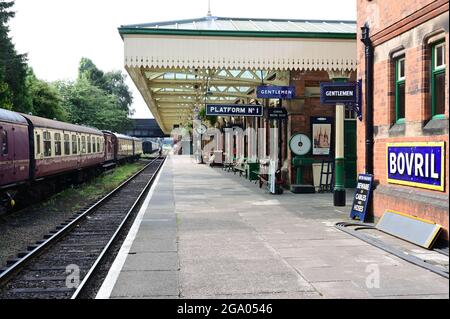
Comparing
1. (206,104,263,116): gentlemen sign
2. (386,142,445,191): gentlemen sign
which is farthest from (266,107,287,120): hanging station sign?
(386,142,445,191): gentlemen sign

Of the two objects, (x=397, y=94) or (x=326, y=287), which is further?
(x=397, y=94)

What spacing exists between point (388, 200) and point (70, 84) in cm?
5056

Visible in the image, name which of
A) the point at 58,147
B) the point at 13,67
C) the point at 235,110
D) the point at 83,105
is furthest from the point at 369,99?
the point at 83,105

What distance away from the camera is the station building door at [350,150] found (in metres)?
17.3

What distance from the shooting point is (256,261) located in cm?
688

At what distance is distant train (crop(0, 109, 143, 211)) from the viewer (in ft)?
39.1

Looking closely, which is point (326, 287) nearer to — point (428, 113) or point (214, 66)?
point (428, 113)

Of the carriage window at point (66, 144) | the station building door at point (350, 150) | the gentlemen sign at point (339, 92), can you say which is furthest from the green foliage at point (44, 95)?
the gentlemen sign at point (339, 92)

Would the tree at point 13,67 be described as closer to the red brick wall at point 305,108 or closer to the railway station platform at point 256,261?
the red brick wall at point 305,108

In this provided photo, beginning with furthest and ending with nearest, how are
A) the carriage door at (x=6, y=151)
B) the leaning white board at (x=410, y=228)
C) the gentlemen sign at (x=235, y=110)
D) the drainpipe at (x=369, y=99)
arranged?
the gentlemen sign at (x=235, y=110), the carriage door at (x=6, y=151), the drainpipe at (x=369, y=99), the leaning white board at (x=410, y=228)

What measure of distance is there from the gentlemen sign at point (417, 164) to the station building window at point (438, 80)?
1.84ft

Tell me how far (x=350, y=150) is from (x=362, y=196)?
7.56 metres
